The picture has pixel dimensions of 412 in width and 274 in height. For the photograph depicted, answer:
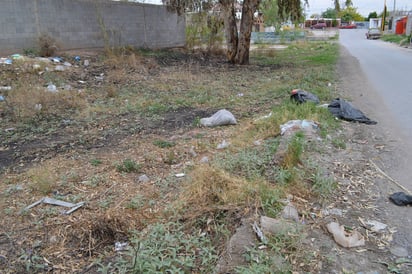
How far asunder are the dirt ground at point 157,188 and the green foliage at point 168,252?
29 cm

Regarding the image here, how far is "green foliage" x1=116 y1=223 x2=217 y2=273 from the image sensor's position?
2.16m

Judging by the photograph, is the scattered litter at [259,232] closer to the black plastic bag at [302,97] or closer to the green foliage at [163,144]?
the green foliage at [163,144]

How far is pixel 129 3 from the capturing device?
14148 mm

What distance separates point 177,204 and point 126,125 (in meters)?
3.01

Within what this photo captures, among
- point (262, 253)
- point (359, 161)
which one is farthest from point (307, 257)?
point (359, 161)

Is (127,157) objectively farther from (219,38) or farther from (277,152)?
(219,38)

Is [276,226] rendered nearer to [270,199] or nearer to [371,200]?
[270,199]

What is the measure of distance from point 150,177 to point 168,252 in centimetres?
147

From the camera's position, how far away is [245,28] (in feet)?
43.1

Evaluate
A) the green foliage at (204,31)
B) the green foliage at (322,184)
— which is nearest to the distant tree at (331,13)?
the green foliage at (204,31)

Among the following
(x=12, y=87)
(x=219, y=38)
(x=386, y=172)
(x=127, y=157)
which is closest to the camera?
(x=386, y=172)

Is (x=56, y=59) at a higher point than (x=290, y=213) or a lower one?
higher

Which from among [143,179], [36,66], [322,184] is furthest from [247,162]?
[36,66]

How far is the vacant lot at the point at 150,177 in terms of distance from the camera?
2.37 meters
